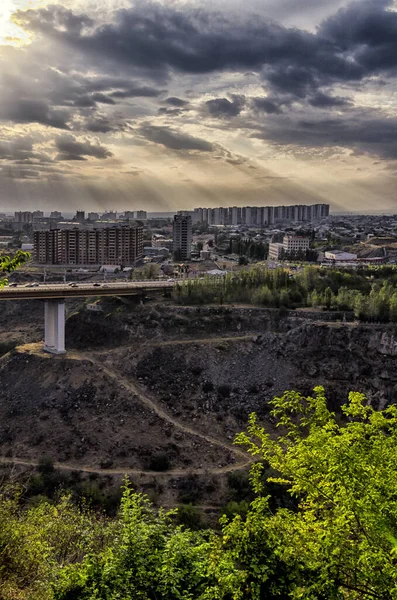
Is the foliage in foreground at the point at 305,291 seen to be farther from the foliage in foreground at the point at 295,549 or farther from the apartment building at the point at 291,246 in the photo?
the foliage in foreground at the point at 295,549

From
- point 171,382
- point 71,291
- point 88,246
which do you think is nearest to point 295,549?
point 171,382

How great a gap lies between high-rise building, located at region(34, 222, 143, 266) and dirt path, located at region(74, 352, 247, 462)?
4031 cm

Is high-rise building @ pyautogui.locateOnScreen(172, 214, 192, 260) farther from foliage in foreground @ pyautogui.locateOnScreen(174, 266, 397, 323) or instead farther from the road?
foliage in foreground @ pyautogui.locateOnScreen(174, 266, 397, 323)

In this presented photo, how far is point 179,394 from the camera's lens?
113ft

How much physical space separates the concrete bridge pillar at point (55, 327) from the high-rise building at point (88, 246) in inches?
1524

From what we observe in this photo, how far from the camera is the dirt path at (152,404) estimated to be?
96.7ft

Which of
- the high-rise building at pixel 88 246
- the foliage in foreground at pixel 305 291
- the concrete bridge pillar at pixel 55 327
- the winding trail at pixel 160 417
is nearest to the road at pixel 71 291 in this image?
the concrete bridge pillar at pixel 55 327

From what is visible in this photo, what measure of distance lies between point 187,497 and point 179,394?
10017mm

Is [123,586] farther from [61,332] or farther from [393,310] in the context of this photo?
[393,310]

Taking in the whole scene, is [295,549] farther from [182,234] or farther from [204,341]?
[182,234]

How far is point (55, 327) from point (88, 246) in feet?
134

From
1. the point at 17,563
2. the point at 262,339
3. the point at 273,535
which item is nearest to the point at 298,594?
the point at 273,535

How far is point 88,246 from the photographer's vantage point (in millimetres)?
77062

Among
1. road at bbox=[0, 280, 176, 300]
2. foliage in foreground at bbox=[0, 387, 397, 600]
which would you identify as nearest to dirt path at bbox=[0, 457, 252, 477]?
road at bbox=[0, 280, 176, 300]
